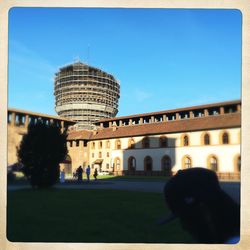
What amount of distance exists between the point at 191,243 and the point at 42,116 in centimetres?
348

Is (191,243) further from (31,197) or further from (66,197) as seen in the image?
(31,197)

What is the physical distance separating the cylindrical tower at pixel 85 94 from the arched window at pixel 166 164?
1.31m

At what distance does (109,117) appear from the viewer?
5.43 meters

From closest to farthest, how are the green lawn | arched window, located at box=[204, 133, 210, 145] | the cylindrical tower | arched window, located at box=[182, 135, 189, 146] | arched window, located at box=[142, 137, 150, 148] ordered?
1. the green lawn
2. arched window, located at box=[204, 133, 210, 145]
3. arched window, located at box=[182, 135, 189, 146]
4. the cylindrical tower
5. arched window, located at box=[142, 137, 150, 148]

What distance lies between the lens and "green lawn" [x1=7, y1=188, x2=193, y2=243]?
4.31 metres

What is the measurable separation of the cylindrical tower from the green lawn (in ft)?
4.97

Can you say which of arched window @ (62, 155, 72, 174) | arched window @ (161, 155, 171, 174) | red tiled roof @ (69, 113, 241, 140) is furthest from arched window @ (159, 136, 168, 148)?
arched window @ (62, 155, 72, 174)

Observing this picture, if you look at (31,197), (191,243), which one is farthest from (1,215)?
(191,243)

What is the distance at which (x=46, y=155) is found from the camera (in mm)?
6168

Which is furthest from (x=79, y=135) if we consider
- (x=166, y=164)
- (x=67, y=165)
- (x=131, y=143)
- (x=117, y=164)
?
(x=166, y=164)

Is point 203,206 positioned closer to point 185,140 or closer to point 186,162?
point 186,162

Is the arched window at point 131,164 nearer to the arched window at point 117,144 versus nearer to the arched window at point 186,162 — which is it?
the arched window at point 117,144

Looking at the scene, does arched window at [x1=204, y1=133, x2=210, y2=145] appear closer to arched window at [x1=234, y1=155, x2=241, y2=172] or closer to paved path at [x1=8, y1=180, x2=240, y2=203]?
arched window at [x1=234, y1=155, x2=241, y2=172]

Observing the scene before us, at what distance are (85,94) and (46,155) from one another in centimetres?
168
